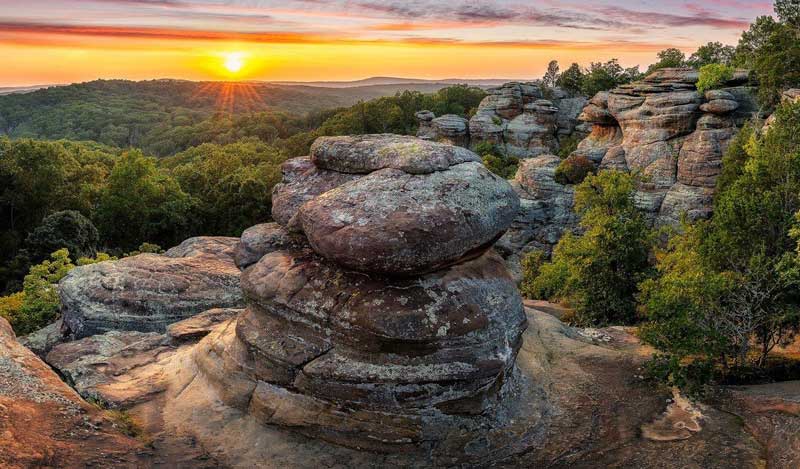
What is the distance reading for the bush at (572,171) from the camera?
53.9 m

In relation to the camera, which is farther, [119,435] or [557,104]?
[557,104]

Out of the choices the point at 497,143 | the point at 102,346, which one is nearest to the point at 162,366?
the point at 102,346

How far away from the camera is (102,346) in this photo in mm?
21000

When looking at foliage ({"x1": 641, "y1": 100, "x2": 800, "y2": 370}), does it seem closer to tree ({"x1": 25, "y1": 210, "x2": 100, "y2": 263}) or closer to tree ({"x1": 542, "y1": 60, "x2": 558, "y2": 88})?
tree ({"x1": 25, "y1": 210, "x2": 100, "y2": 263})

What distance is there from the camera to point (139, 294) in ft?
78.0

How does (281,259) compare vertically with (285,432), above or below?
above

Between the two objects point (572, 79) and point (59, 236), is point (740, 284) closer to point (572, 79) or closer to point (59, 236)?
point (59, 236)

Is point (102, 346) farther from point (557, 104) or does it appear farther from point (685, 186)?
point (557, 104)

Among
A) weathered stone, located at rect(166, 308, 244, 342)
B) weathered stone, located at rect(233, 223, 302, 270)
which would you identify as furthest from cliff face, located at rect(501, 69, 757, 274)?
weathered stone, located at rect(233, 223, 302, 270)

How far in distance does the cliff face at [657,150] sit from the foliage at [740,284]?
26429 millimetres

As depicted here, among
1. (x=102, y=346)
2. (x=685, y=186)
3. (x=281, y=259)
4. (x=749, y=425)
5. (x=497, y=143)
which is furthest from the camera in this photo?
(x=497, y=143)

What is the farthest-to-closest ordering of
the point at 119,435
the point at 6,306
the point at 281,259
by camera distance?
the point at 6,306
the point at 281,259
the point at 119,435

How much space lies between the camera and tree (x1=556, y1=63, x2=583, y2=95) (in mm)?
90625

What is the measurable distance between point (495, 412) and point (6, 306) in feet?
92.6
